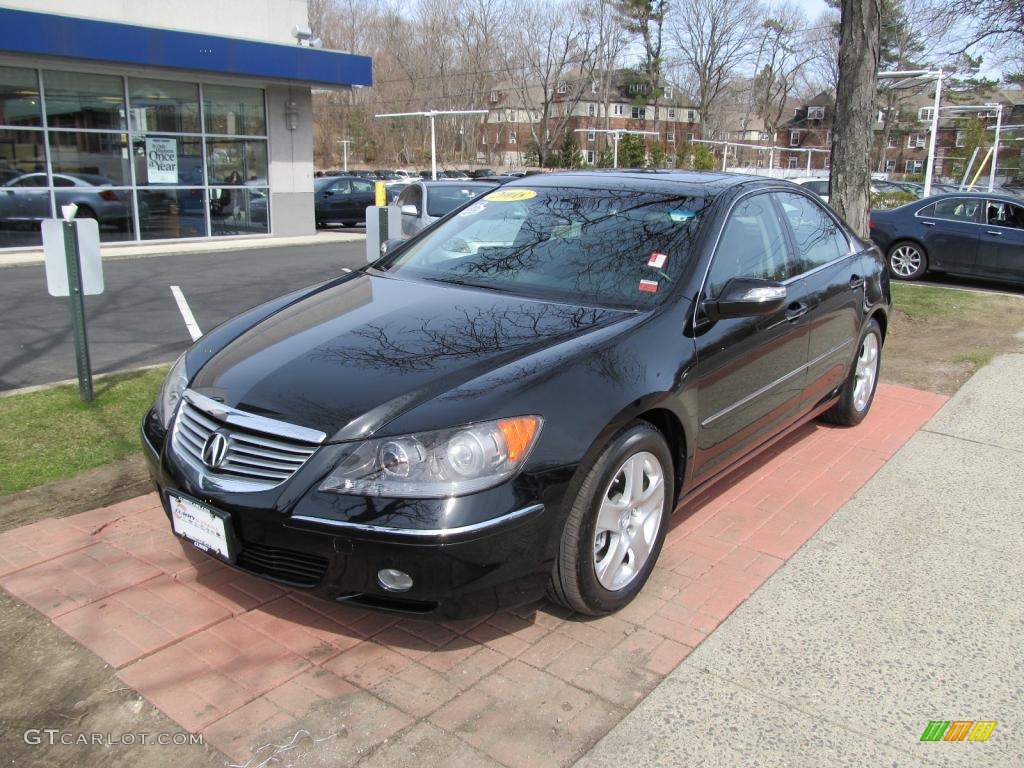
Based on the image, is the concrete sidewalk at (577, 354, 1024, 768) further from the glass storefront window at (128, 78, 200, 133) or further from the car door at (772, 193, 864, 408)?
the glass storefront window at (128, 78, 200, 133)

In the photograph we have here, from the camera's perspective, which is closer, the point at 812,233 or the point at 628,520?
the point at 628,520

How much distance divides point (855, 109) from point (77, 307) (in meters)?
7.89

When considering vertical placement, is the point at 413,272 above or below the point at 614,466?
above

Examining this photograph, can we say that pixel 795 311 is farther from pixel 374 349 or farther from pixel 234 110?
pixel 234 110

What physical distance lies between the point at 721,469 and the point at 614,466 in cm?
108

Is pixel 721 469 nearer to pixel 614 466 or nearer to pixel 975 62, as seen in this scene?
pixel 614 466

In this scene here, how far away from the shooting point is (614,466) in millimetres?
3061

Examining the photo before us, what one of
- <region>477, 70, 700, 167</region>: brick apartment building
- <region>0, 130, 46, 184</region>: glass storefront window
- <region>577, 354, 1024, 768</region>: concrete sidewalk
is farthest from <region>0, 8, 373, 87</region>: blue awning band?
<region>477, 70, 700, 167</region>: brick apartment building

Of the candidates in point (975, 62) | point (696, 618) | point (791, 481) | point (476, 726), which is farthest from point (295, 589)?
point (975, 62)

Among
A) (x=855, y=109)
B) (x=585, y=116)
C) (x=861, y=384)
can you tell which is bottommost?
(x=861, y=384)

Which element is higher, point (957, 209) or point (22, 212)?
point (957, 209)

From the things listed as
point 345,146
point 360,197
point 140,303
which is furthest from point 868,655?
point 345,146

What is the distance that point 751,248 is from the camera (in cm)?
421

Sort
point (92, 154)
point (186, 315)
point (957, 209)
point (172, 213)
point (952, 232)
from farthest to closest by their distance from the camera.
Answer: point (172, 213) < point (92, 154) < point (957, 209) < point (952, 232) < point (186, 315)
